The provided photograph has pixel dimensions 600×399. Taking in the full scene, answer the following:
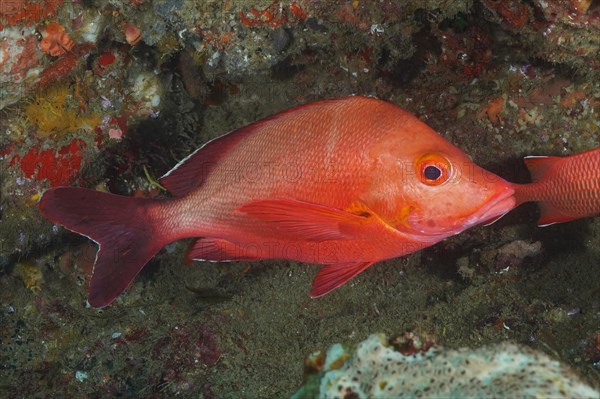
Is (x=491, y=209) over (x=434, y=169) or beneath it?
beneath

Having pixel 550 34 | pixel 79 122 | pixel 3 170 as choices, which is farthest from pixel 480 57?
pixel 3 170

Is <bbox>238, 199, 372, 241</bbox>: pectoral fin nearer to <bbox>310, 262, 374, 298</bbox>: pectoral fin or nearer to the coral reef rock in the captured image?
<bbox>310, 262, 374, 298</bbox>: pectoral fin

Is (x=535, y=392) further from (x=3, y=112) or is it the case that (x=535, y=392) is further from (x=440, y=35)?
(x=3, y=112)

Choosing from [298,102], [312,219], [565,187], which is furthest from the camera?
[298,102]

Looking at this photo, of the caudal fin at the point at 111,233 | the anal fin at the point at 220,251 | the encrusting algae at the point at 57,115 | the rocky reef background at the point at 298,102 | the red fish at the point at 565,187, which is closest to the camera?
the caudal fin at the point at 111,233

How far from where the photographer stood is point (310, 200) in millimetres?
2734

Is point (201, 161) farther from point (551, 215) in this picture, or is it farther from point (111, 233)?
point (551, 215)

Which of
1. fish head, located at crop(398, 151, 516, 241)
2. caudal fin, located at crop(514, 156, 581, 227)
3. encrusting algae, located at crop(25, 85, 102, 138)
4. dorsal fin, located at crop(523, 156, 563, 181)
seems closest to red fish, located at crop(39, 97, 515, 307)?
fish head, located at crop(398, 151, 516, 241)

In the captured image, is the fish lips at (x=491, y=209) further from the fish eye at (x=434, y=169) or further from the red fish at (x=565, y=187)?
the red fish at (x=565, y=187)

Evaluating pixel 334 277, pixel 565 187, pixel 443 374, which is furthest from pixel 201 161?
pixel 565 187

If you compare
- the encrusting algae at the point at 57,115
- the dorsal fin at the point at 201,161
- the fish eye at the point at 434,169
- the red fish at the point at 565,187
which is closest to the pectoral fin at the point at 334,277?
the fish eye at the point at 434,169

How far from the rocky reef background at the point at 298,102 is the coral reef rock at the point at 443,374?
147cm

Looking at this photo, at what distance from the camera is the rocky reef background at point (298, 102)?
11.9 feet

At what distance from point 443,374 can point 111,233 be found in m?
2.23
